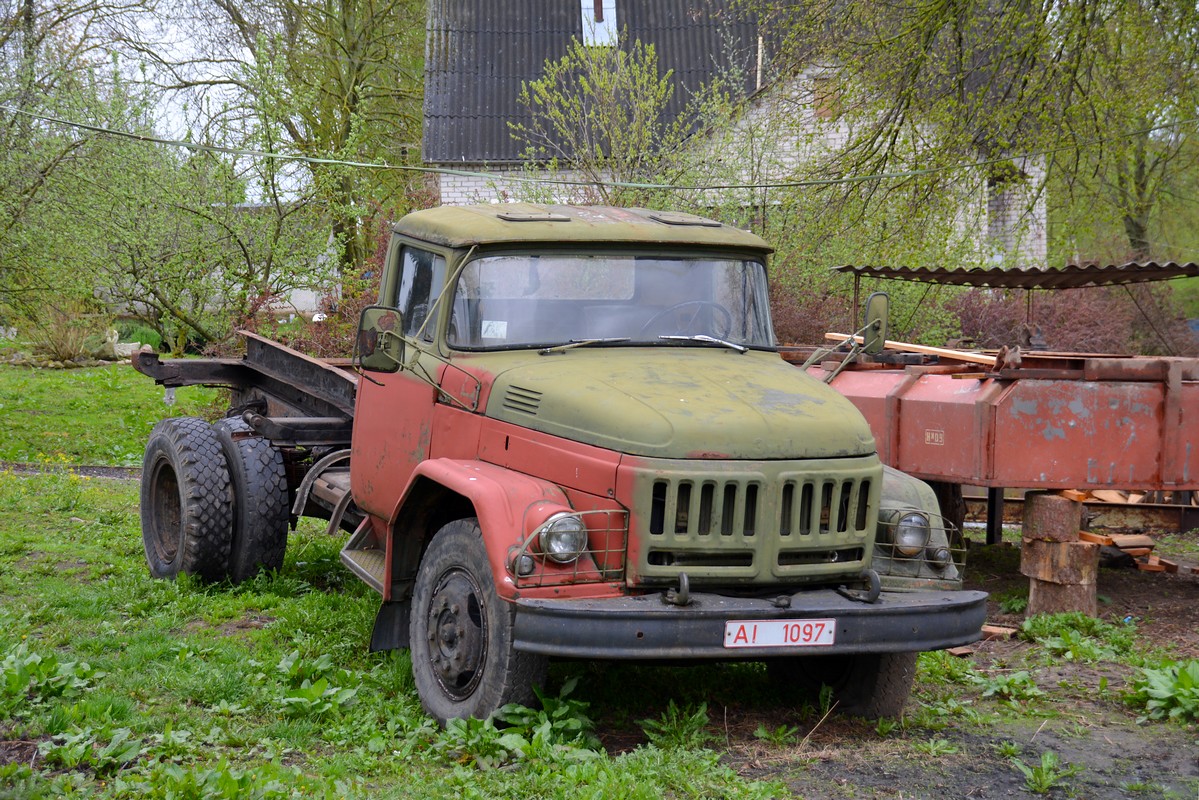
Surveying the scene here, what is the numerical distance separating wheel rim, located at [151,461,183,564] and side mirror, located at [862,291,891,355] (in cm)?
436

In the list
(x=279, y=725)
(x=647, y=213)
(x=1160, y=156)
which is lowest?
(x=279, y=725)

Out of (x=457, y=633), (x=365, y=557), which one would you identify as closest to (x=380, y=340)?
(x=365, y=557)

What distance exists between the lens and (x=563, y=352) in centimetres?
564

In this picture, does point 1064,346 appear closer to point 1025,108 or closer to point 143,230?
point 1025,108

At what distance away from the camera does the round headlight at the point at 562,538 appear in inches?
186

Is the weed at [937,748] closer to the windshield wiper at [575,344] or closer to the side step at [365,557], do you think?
the windshield wiper at [575,344]

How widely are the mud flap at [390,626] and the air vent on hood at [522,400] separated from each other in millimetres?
1290

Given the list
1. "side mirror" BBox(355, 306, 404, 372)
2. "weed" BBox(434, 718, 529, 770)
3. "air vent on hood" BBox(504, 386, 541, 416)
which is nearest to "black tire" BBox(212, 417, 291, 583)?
"side mirror" BBox(355, 306, 404, 372)

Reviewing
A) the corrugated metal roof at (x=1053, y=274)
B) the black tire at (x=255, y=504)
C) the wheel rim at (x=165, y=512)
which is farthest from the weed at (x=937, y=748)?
the wheel rim at (x=165, y=512)

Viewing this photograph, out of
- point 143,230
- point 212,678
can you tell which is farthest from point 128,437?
point 212,678

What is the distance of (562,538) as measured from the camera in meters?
4.76

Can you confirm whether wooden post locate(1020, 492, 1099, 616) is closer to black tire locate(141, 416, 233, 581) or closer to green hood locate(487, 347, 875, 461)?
green hood locate(487, 347, 875, 461)

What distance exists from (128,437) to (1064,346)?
1477cm

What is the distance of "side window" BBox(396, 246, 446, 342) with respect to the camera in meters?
6.02
